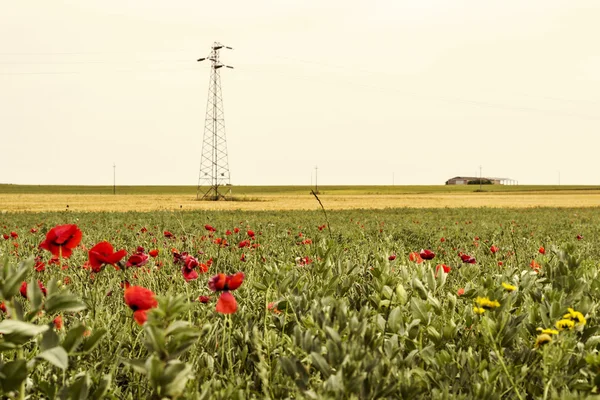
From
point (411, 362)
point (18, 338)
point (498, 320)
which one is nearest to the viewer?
point (18, 338)

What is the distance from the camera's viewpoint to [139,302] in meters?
1.52

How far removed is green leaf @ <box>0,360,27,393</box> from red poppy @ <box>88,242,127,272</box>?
61cm

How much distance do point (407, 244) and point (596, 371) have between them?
732 cm

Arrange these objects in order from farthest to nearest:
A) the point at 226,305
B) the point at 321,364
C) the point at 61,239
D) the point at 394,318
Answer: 1. the point at 394,318
2. the point at 61,239
3. the point at 226,305
4. the point at 321,364

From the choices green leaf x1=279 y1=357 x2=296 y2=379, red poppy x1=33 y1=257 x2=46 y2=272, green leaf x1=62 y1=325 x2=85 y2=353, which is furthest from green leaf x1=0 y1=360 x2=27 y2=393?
red poppy x1=33 y1=257 x2=46 y2=272

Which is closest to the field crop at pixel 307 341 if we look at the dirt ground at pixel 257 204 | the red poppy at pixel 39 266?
the red poppy at pixel 39 266

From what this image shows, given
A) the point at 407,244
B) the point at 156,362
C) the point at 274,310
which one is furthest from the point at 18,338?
the point at 407,244

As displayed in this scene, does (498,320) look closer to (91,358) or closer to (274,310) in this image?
(274,310)

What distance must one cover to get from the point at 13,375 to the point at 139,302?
380mm

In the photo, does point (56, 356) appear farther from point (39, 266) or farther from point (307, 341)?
point (39, 266)

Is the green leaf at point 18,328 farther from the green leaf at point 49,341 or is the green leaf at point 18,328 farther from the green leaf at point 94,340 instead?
the green leaf at point 94,340

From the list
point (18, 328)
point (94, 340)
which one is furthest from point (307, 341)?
point (18, 328)

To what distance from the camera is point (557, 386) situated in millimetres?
2062

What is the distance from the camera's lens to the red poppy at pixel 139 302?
4.97 feet
